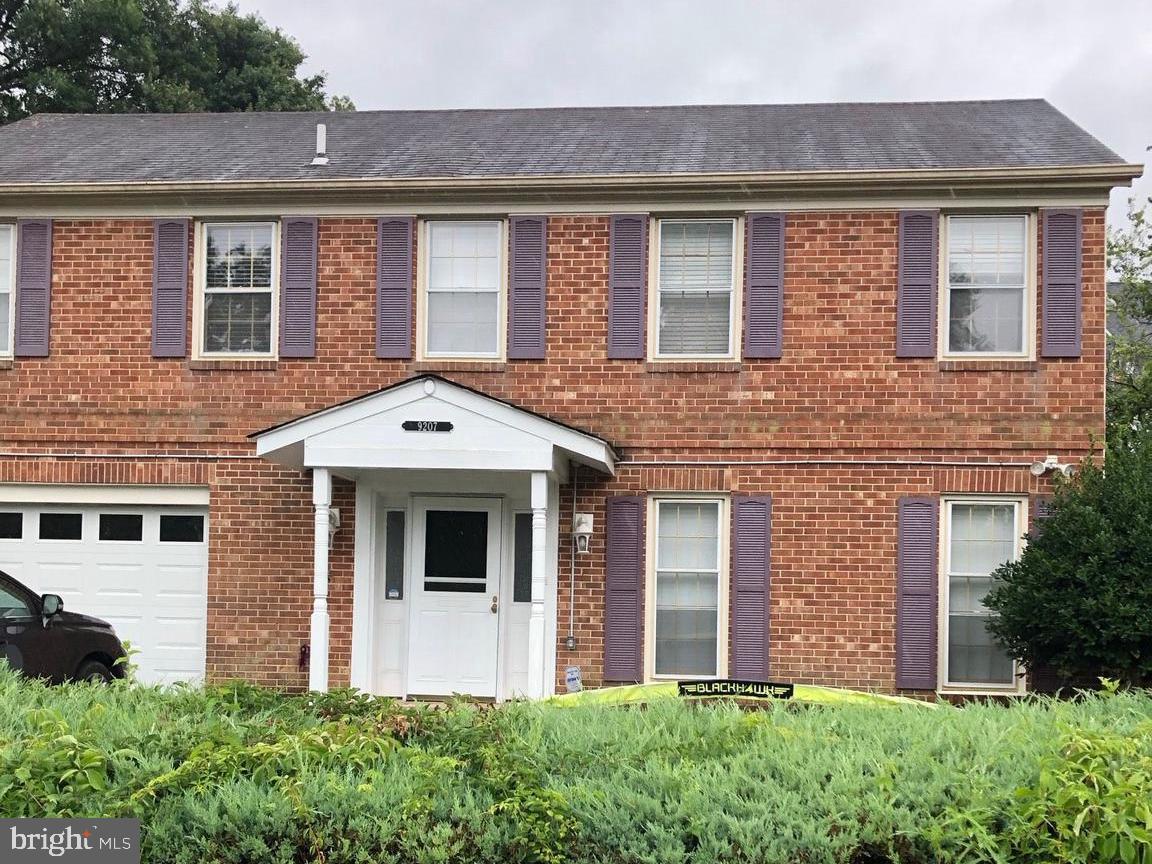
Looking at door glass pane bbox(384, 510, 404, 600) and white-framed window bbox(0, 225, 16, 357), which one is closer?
door glass pane bbox(384, 510, 404, 600)

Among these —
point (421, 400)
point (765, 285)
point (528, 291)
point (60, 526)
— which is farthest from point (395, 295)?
point (60, 526)

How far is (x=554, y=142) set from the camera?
14109mm

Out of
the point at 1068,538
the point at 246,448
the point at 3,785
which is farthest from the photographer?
the point at 246,448

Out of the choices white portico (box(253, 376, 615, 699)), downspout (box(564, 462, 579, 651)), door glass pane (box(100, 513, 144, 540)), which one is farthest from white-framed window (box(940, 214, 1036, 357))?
door glass pane (box(100, 513, 144, 540))

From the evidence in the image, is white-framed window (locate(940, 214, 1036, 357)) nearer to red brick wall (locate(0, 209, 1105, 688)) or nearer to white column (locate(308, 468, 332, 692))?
red brick wall (locate(0, 209, 1105, 688))

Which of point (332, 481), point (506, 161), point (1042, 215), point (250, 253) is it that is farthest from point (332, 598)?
point (1042, 215)

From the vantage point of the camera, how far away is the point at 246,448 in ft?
42.6

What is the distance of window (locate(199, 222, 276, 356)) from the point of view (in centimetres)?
1312

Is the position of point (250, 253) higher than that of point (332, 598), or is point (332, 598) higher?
point (250, 253)

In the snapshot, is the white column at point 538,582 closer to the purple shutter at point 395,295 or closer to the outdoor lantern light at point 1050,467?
the purple shutter at point 395,295

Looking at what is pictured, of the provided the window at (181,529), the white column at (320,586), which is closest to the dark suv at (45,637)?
the white column at (320,586)

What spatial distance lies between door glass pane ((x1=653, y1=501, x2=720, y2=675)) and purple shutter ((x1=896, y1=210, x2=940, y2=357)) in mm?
2495

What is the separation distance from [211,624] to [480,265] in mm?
4580

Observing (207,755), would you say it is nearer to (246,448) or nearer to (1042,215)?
(246,448)
